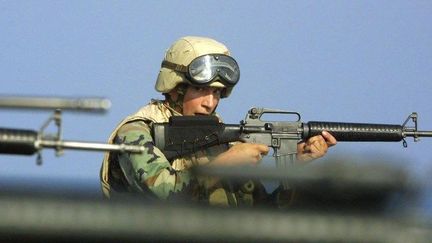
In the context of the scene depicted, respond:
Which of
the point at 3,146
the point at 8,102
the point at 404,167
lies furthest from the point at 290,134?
the point at 404,167

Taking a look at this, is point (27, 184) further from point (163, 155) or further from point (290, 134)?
point (290, 134)

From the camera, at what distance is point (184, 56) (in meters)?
10.5

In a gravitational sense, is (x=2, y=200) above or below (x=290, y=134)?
below

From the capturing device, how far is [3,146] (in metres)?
4.73

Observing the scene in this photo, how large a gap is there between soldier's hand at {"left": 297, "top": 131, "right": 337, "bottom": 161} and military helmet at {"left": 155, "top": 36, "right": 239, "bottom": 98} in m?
1.12

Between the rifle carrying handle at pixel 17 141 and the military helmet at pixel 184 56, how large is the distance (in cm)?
550

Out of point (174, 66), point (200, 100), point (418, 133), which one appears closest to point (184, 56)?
point (174, 66)

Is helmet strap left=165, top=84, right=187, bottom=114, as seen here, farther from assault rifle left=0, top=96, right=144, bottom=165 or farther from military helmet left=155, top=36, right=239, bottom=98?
assault rifle left=0, top=96, right=144, bottom=165

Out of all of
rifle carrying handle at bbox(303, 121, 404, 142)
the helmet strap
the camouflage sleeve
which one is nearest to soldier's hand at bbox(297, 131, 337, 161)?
rifle carrying handle at bbox(303, 121, 404, 142)

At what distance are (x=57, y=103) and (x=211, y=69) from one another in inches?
256

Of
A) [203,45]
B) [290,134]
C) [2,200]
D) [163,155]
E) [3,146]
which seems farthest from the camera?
[290,134]

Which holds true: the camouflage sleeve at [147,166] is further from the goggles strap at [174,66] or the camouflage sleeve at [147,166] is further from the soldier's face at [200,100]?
the goggles strap at [174,66]

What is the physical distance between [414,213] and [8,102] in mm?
2010

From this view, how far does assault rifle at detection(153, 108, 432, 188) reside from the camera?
976 centimetres
